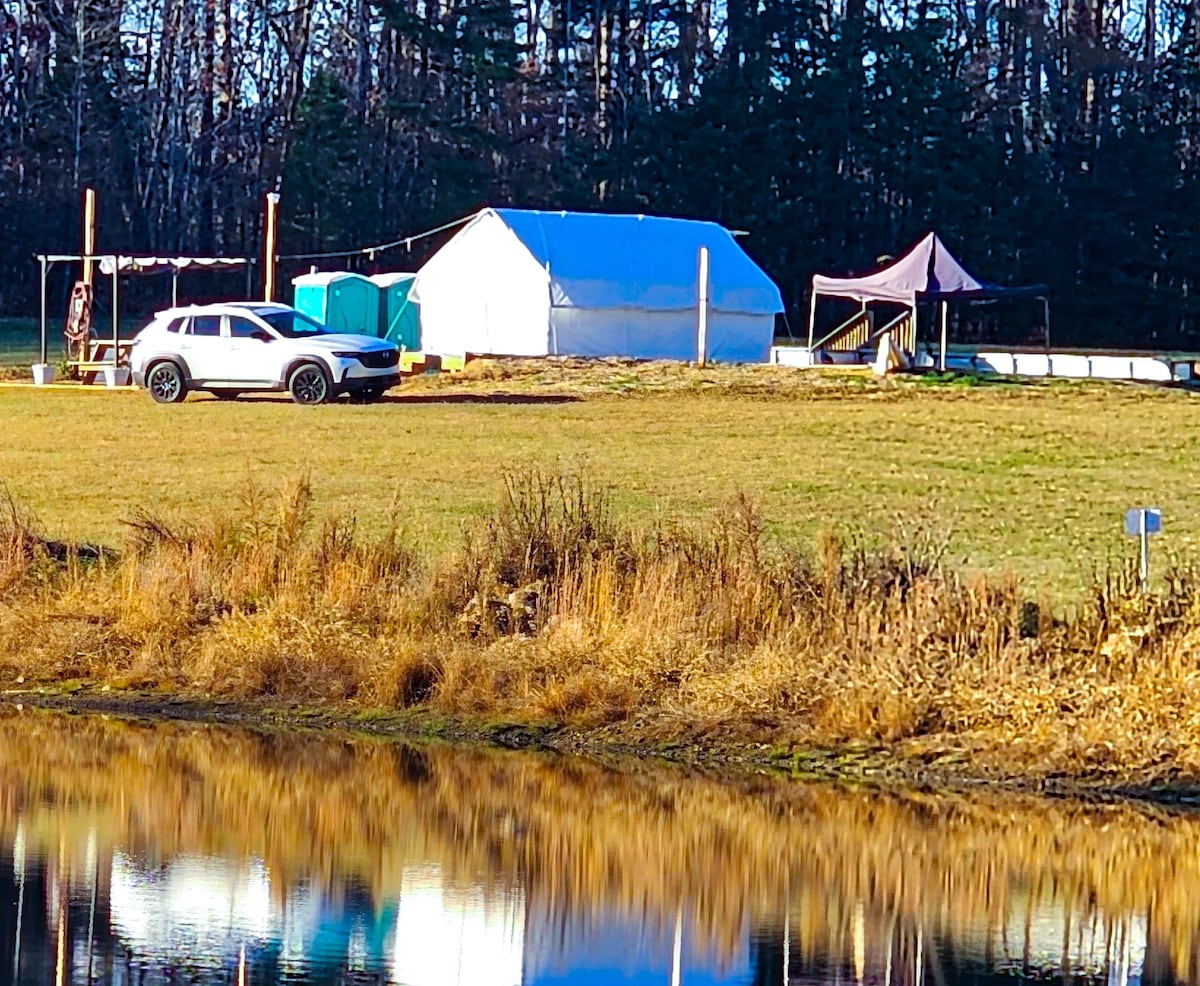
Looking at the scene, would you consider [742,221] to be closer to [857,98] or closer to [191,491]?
[857,98]

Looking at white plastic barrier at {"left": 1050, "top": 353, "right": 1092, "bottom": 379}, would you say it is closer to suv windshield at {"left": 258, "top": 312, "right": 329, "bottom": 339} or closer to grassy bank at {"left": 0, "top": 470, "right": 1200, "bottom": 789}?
suv windshield at {"left": 258, "top": 312, "right": 329, "bottom": 339}

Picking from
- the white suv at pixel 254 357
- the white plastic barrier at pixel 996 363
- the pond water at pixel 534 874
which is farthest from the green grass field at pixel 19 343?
the pond water at pixel 534 874

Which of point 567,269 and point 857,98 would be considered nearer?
point 567,269

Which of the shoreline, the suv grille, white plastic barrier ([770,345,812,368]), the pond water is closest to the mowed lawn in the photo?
the suv grille

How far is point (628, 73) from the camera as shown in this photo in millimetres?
79688

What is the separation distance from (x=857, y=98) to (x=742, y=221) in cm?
611

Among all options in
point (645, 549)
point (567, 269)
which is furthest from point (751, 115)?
point (645, 549)

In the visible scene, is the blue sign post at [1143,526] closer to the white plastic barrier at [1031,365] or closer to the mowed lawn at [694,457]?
the mowed lawn at [694,457]

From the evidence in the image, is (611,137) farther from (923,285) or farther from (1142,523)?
(1142,523)

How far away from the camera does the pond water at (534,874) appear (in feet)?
33.2

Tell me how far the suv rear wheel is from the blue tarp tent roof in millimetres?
13355

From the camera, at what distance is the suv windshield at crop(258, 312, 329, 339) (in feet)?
125

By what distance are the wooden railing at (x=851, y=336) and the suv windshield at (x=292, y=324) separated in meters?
15.6

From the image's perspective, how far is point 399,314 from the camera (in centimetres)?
5269
